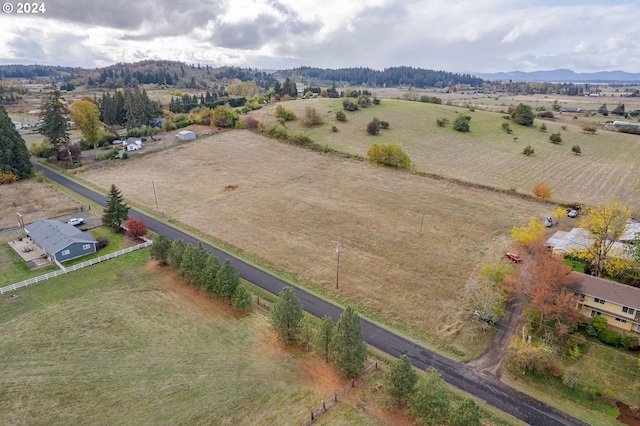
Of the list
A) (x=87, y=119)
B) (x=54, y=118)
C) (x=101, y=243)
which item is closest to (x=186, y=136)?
(x=87, y=119)

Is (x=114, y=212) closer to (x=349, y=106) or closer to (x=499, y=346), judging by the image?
(x=499, y=346)

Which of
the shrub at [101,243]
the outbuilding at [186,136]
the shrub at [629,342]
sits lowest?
the shrub at [629,342]

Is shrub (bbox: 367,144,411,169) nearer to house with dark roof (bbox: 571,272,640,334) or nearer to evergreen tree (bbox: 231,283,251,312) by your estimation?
house with dark roof (bbox: 571,272,640,334)

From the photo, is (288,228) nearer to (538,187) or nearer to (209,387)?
(209,387)

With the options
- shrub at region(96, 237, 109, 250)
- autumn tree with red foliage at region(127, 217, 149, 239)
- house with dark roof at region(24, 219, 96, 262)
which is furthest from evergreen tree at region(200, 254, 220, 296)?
shrub at region(96, 237, 109, 250)

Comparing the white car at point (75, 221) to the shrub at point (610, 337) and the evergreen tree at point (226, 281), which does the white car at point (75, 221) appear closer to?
the evergreen tree at point (226, 281)

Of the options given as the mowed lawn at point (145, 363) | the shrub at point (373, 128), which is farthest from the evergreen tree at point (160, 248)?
the shrub at point (373, 128)
